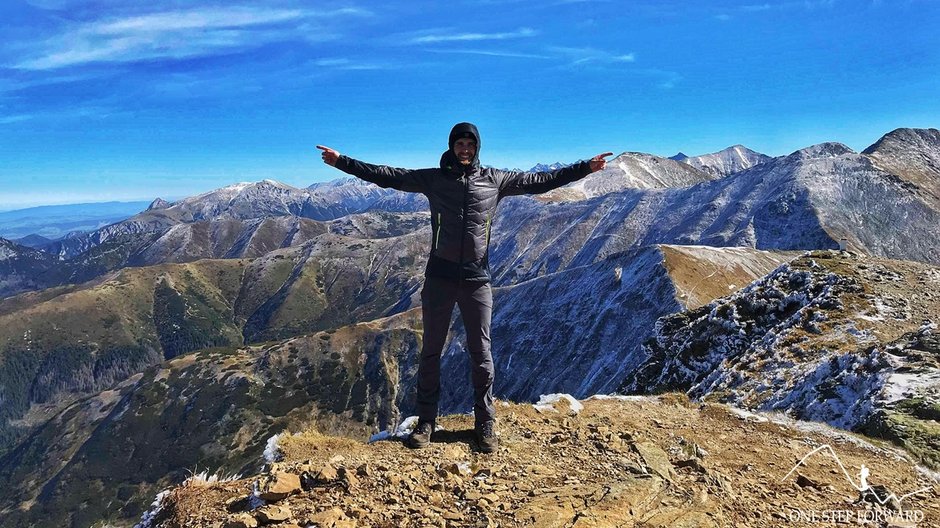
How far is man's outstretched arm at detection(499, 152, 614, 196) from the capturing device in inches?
466

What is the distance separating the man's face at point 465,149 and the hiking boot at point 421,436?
5848 millimetres

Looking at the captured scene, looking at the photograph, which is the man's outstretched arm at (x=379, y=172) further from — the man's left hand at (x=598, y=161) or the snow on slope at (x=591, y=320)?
the snow on slope at (x=591, y=320)

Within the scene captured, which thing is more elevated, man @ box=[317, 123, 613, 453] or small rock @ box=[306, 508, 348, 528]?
man @ box=[317, 123, 613, 453]

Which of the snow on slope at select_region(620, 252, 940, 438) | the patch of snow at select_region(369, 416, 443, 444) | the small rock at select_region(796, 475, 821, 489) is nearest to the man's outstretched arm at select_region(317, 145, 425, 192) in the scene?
the patch of snow at select_region(369, 416, 443, 444)

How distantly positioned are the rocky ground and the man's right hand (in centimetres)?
632

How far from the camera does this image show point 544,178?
12086 mm

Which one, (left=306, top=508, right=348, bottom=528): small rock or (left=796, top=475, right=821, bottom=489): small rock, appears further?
(left=796, top=475, right=821, bottom=489): small rock

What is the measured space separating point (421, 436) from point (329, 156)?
653cm

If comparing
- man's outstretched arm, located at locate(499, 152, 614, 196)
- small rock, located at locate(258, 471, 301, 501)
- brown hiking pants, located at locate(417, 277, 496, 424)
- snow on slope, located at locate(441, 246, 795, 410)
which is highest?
man's outstretched arm, located at locate(499, 152, 614, 196)

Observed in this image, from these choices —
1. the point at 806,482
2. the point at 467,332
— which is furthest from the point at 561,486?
the point at 806,482

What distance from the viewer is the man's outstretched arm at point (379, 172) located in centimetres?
1120

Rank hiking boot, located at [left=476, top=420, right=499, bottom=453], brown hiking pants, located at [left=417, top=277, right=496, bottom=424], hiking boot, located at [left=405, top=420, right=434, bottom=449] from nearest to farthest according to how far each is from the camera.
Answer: hiking boot, located at [left=476, top=420, right=499, bottom=453] < hiking boot, located at [left=405, top=420, right=434, bottom=449] < brown hiking pants, located at [left=417, top=277, right=496, bottom=424]

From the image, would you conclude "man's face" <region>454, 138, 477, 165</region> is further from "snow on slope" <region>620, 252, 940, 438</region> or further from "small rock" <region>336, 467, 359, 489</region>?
"snow on slope" <region>620, 252, 940, 438</region>

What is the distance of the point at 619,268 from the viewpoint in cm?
9312
